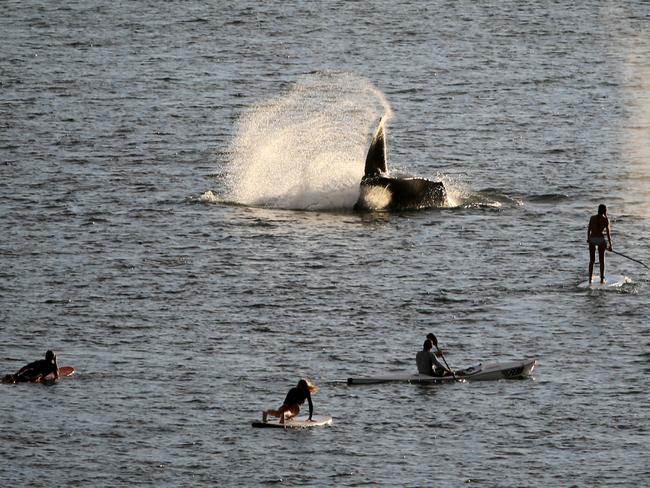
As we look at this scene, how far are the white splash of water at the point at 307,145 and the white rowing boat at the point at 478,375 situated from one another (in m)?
21.8

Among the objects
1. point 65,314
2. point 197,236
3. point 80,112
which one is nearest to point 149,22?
point 80,112

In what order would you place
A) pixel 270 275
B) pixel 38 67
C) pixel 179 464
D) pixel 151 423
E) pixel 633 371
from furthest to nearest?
pixel 38 67 → pixel 270 275 → pixel 633 371 → pixel 151 423 → pixel 179 464

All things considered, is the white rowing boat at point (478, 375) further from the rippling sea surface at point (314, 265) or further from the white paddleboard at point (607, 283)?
the white paddleboard at point (607, 283)

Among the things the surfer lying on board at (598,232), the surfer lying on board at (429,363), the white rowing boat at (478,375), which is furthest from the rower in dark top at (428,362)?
the surfer lying on board at (598,232)

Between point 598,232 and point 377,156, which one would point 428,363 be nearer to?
point 598,232

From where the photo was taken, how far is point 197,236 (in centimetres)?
6375

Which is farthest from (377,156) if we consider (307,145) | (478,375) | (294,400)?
(294,400)

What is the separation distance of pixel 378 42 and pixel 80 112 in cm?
3453

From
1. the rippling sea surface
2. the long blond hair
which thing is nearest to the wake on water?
the rippling sea surface

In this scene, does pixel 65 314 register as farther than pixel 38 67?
No

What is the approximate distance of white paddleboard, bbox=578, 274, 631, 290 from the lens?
5466cm

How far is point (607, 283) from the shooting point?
54938 millimetres

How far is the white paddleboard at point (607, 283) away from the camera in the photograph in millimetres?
54656

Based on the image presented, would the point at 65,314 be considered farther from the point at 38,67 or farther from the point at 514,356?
the point at 38,67
